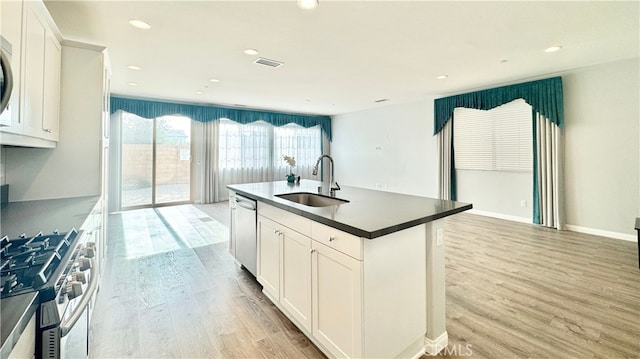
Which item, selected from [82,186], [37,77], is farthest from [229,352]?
[37,77]

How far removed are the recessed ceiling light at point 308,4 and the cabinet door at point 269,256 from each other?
1.87m

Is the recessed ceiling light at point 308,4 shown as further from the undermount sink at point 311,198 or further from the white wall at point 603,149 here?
the white wall at point 603,149

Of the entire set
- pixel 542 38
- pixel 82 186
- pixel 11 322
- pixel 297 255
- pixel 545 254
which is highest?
pixel 542 38

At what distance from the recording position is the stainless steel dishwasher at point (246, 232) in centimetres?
257

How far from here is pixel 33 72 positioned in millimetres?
1667

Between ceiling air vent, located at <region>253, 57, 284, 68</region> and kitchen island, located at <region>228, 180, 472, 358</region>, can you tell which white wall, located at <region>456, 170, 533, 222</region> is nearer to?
kitchen island, located at <region>228, 180, 472, 358</region>

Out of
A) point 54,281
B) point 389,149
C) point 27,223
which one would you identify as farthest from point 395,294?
point 389,149

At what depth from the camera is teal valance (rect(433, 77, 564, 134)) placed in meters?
4.38

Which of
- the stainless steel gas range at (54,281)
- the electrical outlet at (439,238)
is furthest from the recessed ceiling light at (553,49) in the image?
the stainless steel gas range at (54,281)

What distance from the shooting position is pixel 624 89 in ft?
12.7

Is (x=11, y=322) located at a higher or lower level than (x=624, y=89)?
lower

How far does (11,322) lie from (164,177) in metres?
6.75

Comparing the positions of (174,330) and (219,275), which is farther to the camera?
(219,275)

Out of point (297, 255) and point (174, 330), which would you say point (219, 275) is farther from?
point (297, 255)
